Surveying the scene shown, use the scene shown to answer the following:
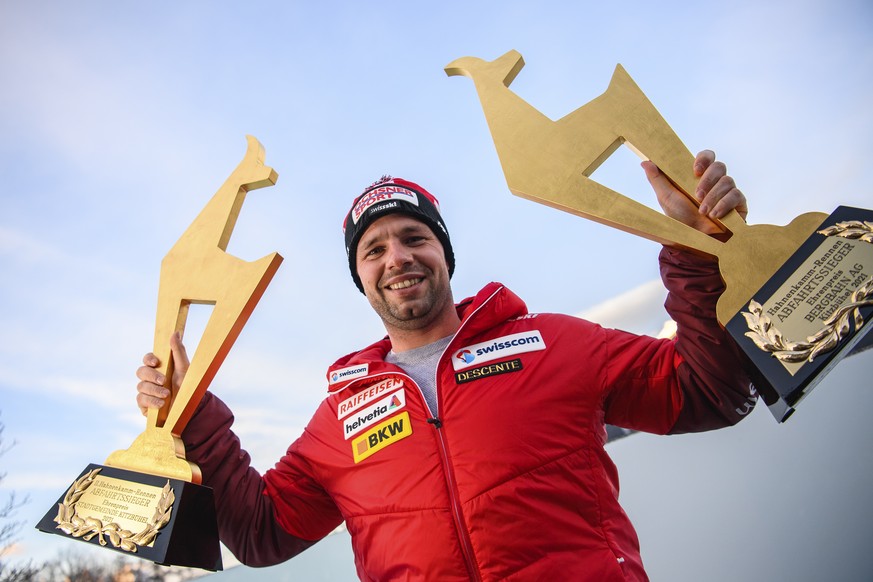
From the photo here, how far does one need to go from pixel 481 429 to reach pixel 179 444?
2.42ft

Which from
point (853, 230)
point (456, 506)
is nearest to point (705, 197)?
point (853, 230)

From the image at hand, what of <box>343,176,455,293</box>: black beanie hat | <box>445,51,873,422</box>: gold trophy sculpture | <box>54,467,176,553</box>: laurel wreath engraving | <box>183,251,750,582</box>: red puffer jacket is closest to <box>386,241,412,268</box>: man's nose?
<box>343,176,455,293</box>: black beanie hat

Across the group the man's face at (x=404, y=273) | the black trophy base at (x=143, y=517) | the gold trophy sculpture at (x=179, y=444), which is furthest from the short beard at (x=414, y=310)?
the black trophy base at (x=143, y=517)

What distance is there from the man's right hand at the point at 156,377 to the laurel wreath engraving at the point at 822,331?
1.28 meters

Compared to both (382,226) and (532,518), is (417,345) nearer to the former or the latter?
(382,226)

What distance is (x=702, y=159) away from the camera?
96 cm

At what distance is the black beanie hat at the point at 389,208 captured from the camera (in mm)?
1641

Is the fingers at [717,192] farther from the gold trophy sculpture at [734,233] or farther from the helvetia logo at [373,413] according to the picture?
the helvetia logo at [373,413]

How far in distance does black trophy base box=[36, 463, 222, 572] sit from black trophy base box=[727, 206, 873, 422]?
1164 mm

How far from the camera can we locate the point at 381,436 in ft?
4.20

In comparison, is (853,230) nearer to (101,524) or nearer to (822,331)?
(822,331)

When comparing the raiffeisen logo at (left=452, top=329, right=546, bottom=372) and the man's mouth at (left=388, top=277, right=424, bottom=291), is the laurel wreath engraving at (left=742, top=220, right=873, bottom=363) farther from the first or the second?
the man's mouth at (left=388, top=277, right=424, bottom=291)

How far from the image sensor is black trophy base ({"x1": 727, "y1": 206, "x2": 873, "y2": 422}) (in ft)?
2.39

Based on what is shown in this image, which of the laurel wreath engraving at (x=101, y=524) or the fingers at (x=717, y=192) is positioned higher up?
the fingers at (x=717, y=192)
